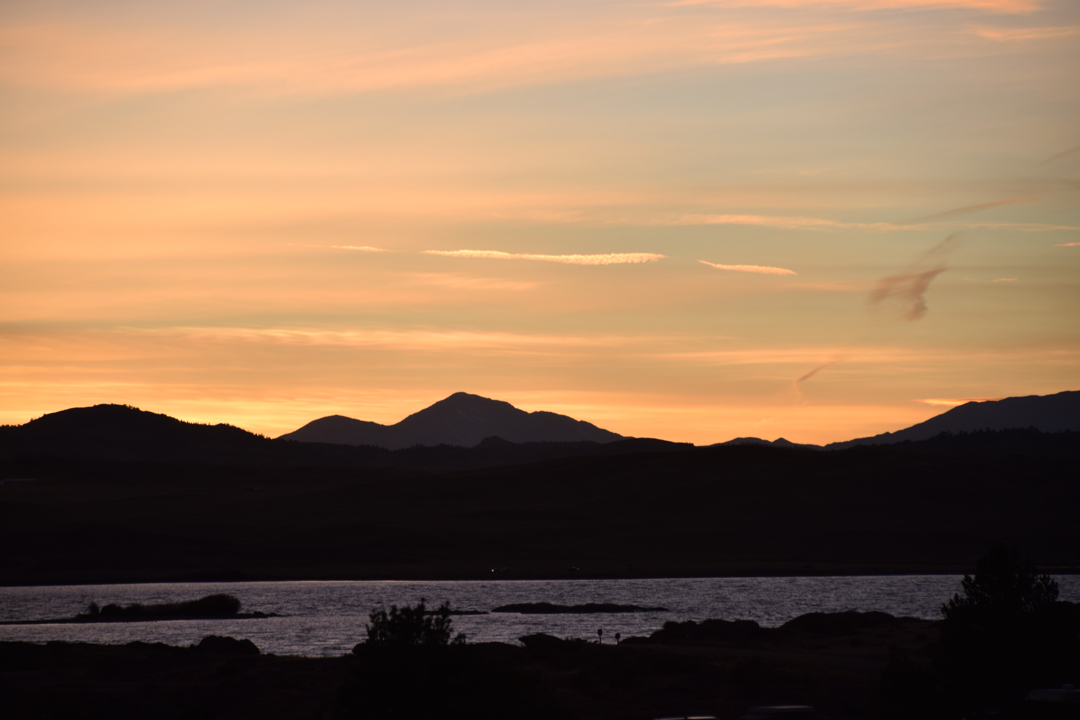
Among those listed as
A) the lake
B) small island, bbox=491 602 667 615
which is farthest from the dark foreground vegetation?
small island, bbox=491 602 667 615

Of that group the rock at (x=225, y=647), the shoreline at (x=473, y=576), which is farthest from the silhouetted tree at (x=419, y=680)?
the shoreline at (x=473, y=576)

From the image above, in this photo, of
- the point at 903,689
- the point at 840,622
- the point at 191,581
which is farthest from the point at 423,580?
the point at 903,689

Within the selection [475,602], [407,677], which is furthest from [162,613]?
[407,677]

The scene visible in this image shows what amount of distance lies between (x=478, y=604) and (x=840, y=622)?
4734cm

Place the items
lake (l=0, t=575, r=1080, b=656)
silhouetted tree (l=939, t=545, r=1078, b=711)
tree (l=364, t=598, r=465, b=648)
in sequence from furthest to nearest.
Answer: lake (l=0, t=575, r=1080, b=656)
silhouetted tree (l=939, t=545, r=1078, b=711)
tree (l=364, t=598, r=465, b=648)

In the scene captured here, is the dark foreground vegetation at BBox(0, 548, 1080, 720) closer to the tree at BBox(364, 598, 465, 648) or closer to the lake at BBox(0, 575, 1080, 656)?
the tree at BBox(364, 598, 465, 648)

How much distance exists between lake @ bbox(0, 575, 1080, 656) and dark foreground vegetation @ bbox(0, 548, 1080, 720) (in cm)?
1628

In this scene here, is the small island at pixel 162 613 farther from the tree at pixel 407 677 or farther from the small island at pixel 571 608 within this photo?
the tree at pixel 407 677

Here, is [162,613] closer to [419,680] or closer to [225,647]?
[225,647]

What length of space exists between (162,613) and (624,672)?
218 ft

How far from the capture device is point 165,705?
46.9 meters

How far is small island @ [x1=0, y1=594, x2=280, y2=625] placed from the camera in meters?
100

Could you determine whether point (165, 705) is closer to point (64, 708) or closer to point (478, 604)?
point (64, 708)

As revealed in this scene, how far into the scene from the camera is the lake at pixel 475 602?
86.9 m
